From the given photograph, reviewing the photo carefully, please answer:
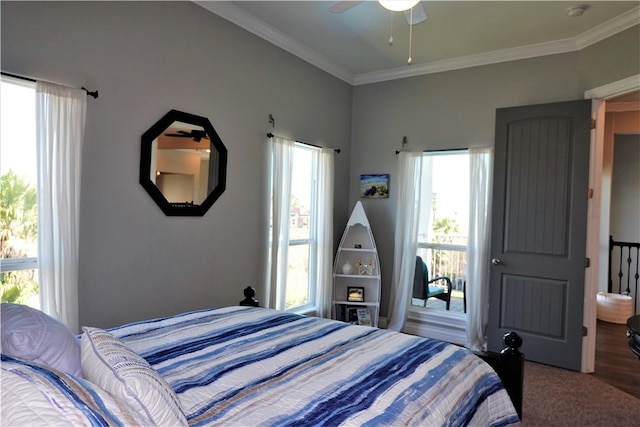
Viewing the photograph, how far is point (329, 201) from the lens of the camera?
4281 mm

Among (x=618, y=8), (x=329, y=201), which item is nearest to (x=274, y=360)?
(x=329, y=201)

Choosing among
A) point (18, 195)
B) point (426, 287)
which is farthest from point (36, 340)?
point (426, 287)

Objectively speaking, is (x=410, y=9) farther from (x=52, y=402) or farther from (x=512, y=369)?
(x=52, y=402)

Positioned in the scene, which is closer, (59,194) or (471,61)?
(59,194)

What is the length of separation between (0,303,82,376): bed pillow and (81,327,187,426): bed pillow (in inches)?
1.8

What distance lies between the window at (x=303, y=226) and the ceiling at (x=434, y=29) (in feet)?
3.17

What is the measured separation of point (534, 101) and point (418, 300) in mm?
2338

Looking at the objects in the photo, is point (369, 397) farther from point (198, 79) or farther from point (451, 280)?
point (451, 280)

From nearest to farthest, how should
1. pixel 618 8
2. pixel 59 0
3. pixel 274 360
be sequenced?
pixel 274 360 → pixel 59 0 → pixel 618 8

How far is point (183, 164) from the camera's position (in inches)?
118

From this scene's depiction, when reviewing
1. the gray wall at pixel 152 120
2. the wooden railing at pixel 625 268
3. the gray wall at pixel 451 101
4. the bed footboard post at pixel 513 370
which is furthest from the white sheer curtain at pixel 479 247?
the wooden railing at pixel 625 268

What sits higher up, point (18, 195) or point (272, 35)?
point (272, 35)

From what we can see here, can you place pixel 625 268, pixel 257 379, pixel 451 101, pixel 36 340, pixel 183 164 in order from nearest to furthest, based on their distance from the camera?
pixel 36 340, pixel 257 379, pixel 183 164, pixel 451 101, pixel 625 268

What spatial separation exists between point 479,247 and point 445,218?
1.80 feet
